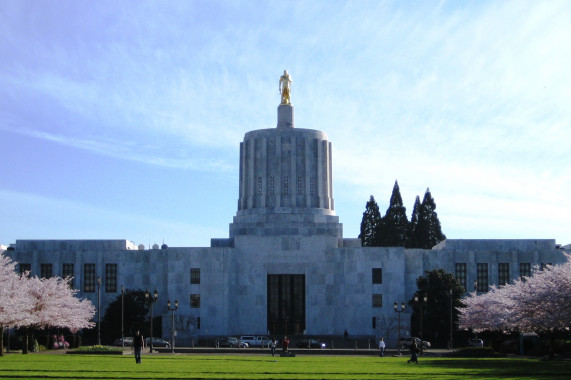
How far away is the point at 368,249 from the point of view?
75.8m

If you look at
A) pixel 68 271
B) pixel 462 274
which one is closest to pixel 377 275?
pixel 462 274

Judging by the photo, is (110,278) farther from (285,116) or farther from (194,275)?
(285,116)

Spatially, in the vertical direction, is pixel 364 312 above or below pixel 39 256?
below

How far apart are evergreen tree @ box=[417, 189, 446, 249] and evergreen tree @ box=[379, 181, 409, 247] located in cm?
213

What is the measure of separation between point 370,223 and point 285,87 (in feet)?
89.0

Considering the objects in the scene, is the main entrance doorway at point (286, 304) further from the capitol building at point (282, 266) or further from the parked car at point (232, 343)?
the parked car at point (232, 343)

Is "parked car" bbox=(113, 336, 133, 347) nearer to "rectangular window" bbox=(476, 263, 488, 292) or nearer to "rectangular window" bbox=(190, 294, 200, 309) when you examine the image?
"rectangular window" bbox=(190, 294, 200, 309)

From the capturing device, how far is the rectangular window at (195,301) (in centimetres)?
7556

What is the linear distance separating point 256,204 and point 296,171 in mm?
4635

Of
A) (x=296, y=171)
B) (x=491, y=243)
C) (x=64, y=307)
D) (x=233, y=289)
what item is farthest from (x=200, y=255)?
(x=491, y=243)

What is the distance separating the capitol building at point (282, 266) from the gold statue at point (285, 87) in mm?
3471

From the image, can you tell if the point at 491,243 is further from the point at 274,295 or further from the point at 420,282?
the point at 274,295

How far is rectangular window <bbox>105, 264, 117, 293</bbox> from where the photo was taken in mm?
77125

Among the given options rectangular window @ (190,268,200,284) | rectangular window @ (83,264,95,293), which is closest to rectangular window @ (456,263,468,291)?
rectangular window @ (190,268,200,284)
